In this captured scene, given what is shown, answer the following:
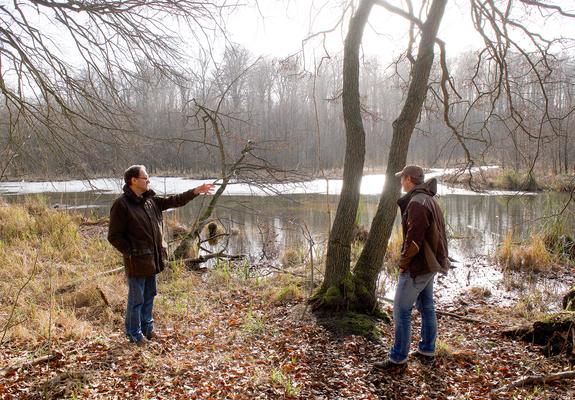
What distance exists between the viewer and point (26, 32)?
4863 mm

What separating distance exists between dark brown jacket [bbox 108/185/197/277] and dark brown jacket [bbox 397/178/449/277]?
2491 mm

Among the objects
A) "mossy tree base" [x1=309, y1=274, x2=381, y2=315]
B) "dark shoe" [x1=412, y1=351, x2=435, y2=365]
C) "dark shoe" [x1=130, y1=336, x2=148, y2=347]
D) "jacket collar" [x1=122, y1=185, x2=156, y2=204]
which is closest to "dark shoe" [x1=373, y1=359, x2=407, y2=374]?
"dark shoe" [x1=412, y1=351, x2=435, y2=365]

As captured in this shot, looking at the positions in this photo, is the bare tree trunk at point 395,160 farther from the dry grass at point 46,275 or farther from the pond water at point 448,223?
the dry grass at point 46,275

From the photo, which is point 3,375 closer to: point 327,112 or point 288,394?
point 288,394

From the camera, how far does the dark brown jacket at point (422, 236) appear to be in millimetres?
3740

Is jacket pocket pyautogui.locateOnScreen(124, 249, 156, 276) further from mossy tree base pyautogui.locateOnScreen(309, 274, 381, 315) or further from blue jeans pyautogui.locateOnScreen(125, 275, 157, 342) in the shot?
mossy tree base pyautogui.locateOnScreen(309, 274, 381, 315)

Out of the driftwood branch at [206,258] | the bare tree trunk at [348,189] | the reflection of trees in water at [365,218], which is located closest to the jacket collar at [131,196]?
the bare tree trunk at [348,189]

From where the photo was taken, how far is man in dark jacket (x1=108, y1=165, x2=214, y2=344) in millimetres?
4207

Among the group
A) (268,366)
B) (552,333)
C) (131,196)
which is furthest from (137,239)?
(552,333)

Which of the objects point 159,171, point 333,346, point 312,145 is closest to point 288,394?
point 333,346

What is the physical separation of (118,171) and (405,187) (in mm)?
4342

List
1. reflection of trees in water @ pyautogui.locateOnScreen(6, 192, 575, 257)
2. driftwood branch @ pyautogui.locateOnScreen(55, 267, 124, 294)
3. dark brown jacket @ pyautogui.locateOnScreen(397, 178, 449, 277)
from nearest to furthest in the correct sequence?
1. dark brown jacket @ pyautogui.locateOnScreen(397, 178, 449, 277)
2. driftwood branch @ pyautogui.locateOnScreen(55, 267, 124, 294)
3. reflection of trees in water @ pyautogui.locateOnScreen(6, 192, 575, 257)

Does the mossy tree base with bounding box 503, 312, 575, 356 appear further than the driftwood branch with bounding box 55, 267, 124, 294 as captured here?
No

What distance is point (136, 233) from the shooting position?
14.0 ft
